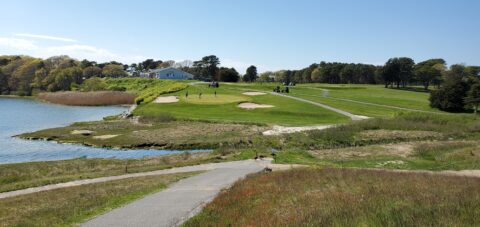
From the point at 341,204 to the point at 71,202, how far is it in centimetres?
1103

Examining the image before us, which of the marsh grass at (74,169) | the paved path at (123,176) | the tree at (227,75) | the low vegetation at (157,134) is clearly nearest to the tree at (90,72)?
the tree at (227,75)

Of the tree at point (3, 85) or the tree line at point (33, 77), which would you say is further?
the tree at point (3, 85)

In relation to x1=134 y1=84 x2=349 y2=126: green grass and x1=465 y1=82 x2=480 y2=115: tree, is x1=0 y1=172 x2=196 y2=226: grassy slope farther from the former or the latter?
x1=465 y1=82 x2=480 y2=115: tree

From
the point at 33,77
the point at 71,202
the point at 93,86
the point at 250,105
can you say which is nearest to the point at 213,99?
the point at 250,105

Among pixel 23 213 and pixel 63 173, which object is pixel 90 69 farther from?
pixel 23 213

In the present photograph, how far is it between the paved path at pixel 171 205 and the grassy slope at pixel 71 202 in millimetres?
669

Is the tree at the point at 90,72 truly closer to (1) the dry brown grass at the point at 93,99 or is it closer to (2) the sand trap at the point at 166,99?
(1) the dry brown grass at the point at 93,99

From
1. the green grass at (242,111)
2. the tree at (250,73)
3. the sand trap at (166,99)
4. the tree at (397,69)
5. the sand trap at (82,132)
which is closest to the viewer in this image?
the sand trap at (82,132)

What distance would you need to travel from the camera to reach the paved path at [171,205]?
1239cm

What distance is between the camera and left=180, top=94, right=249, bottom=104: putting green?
73.4 meters

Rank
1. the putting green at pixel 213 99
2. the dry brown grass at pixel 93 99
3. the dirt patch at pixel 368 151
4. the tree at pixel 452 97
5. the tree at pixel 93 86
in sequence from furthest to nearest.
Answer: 1. the tree at pixel 93 86
2. the dry brown grass at pixel 93 99
3. the putting green at pixel 213 99
4. the tree at pixel 452 97
5. the dirt patch at pixel 368 151

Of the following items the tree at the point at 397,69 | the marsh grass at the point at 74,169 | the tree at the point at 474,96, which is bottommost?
the marsh grass at the point at 74,169

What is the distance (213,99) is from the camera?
76250 mm

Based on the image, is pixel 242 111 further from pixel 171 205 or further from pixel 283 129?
pixel 171 205
